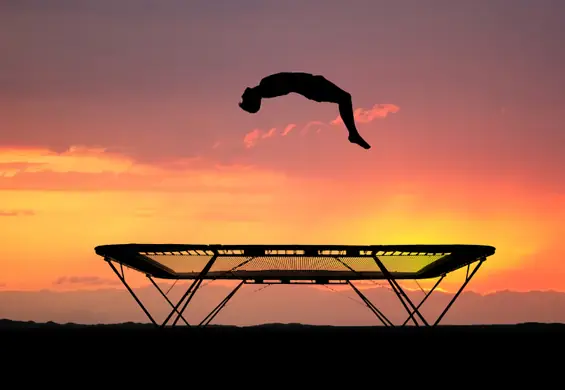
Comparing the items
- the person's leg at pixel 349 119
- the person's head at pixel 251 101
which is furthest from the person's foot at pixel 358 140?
the person's head at pixel 251 101

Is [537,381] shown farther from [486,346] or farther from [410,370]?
[486,346]

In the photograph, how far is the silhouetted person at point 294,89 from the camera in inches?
622

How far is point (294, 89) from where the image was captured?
1577 cm

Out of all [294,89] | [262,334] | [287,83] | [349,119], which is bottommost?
[262,334]

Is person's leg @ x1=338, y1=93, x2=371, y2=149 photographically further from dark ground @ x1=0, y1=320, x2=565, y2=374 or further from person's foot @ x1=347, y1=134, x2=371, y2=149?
dark ground @ x1=0, y1=320, x2=565, y2=374

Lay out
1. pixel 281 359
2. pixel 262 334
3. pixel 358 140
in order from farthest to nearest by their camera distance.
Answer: pixel 262 334, pixel 358 140, pixel 281 359

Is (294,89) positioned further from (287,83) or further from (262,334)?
(262,334)

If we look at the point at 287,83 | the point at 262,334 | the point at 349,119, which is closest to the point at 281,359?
the point at 349,119

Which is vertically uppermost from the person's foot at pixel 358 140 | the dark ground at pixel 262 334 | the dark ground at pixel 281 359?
the person's foot at pixel 358 140

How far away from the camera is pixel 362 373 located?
14.0 meters

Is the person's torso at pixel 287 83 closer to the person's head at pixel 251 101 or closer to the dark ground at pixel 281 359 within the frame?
the person's head at pixel 251 101

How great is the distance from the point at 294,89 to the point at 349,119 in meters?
1.28

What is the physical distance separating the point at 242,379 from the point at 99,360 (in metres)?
4.01

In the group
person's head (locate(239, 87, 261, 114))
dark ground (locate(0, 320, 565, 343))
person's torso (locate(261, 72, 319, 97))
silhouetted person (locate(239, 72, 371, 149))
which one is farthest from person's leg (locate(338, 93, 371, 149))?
dark ground (locate(0, 320, 565, 343))
